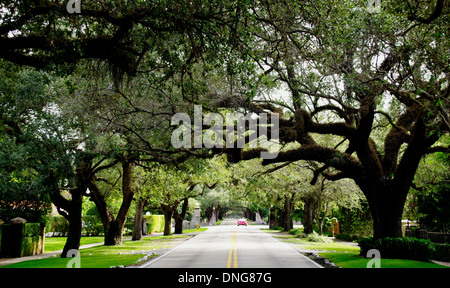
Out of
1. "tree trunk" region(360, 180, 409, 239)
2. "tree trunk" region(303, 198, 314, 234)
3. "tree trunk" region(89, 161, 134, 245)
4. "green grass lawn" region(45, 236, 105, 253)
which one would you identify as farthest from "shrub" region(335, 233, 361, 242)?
"green grass lawn" region(45, 236, 105, 253)

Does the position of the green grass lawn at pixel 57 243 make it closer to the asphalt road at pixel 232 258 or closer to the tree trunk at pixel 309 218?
the asphalt road at pixel 232 258

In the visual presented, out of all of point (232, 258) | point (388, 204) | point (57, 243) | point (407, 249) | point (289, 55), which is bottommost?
point (57, 243)

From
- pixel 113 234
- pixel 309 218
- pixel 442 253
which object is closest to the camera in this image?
pixel 442 253

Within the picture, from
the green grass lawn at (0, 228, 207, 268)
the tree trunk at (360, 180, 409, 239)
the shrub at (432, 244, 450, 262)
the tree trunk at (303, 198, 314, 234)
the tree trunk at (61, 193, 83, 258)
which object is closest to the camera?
the green grass lawn at (0, 228, 207, 268)

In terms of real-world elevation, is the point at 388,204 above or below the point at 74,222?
above

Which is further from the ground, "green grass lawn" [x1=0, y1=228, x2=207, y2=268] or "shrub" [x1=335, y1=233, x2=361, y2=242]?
"green grass lawn" [x1=0, y1=228, x2=207, y2=268]

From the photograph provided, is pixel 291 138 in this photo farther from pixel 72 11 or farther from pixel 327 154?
pixel 72 11

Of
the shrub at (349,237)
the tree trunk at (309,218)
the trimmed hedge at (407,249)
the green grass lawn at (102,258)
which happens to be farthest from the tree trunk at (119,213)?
the shrub at (349,237)

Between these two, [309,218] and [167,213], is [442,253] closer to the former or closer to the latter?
[309,218]

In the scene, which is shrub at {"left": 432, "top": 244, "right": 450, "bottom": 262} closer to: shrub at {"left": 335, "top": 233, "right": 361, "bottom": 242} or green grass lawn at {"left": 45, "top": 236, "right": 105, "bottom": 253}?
shrub at {"left": 335, "top": 233, "right": 361, "bottom": 242}

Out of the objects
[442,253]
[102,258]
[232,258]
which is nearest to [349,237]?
[442,253]
